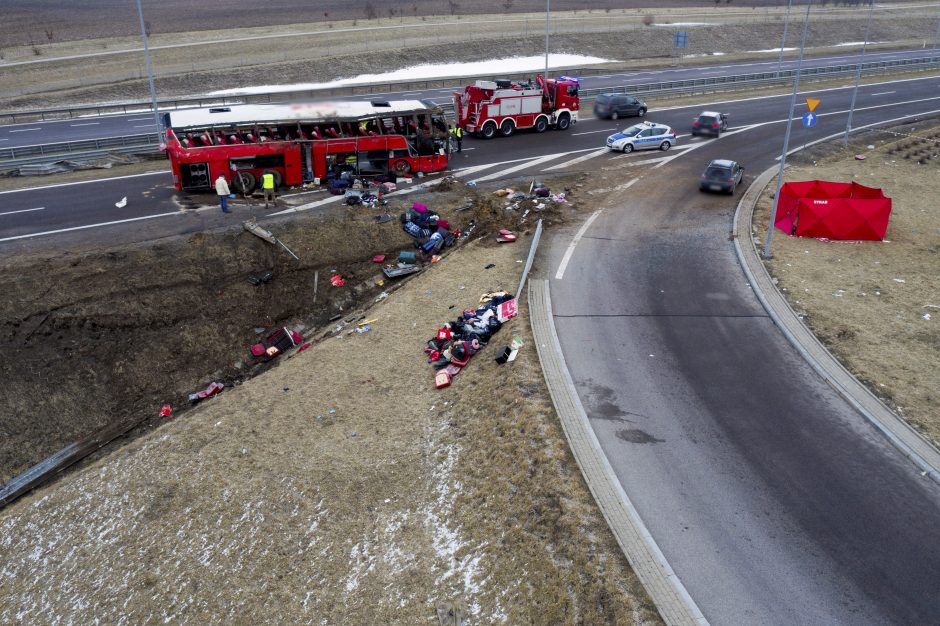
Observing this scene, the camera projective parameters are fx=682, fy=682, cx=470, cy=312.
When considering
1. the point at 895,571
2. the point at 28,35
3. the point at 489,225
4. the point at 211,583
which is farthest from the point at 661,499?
the point at 28,35

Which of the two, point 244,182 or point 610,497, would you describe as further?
point 244,182

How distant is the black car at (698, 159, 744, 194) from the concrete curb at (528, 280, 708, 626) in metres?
13.7

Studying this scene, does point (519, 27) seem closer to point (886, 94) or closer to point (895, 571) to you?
point (886, 94)

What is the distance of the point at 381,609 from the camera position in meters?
10.1

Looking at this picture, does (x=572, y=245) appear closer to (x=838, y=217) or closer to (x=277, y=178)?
(x=838, y=217)

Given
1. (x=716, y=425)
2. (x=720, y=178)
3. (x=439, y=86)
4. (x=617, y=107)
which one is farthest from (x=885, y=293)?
(x=439, y=86)

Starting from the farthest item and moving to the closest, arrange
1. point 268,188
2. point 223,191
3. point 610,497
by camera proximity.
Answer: point 268,188 < point 223,191 < point 610,497

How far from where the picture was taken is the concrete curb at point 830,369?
468 inches

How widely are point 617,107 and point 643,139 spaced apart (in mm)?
7533

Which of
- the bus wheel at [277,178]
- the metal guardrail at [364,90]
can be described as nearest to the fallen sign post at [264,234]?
the bus wheel at [277,178]

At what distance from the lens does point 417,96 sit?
46812 mm

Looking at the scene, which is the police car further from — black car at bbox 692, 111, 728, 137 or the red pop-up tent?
the red pop-up tent

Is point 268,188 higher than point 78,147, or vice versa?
point 78,147

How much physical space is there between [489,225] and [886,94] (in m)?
39.5
